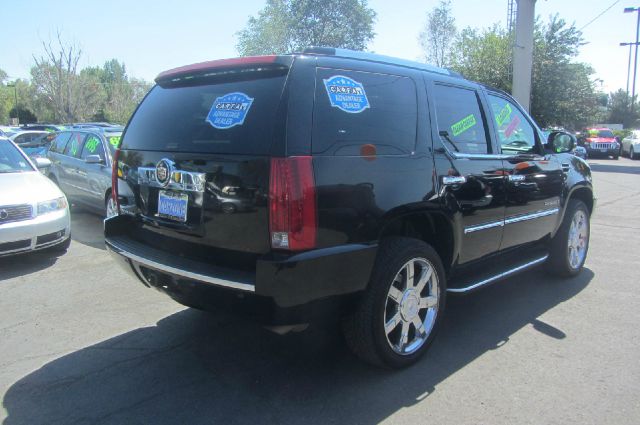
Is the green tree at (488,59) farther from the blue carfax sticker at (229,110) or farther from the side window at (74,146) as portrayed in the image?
the blue carfax sticker at (229,110)

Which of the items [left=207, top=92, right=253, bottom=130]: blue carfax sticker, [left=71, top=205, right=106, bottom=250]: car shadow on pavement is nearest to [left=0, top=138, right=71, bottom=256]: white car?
[left=71, top=205, right=106, bottom=250]: car shadow on pavement

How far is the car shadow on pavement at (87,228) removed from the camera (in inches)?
281

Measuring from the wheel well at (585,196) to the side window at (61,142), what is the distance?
838cm

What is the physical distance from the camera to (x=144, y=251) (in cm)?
328

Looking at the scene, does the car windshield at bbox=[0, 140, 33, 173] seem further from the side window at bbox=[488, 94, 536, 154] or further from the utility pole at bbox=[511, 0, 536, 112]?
the utility pole at bbox=[511, 0, 536, 112]

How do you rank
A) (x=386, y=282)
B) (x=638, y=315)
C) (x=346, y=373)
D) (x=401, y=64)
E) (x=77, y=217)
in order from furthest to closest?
(x=77, y=217)
(x=638, y=315)
(x=401, y=64)
(x=346, y=373)
(x=386, y=282)

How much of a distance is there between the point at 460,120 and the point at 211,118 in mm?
1969

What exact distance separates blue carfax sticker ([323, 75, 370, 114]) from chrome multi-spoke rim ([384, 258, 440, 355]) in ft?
3.40

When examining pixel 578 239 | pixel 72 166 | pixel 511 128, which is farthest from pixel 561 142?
pixel 72 166

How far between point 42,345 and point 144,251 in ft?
4.07

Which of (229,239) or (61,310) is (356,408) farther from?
(61,310)

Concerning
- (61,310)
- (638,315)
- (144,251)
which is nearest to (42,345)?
(61,310)

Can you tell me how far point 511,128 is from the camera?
184 inches

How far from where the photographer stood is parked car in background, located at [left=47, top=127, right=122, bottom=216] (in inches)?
304
